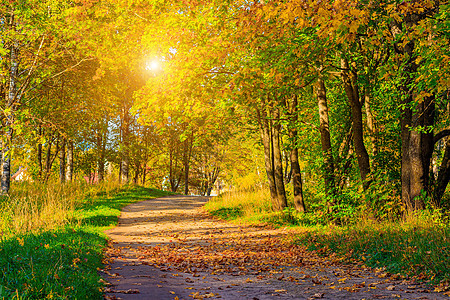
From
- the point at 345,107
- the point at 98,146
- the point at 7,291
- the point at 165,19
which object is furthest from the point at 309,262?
the point at 98,146


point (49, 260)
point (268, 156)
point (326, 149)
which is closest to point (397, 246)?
point (326, 149)

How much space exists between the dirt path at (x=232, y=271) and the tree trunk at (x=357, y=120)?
311 centimetres

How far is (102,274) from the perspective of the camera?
20.9ft

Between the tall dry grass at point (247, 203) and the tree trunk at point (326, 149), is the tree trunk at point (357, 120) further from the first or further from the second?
the tall dry grass at point (247, 203)

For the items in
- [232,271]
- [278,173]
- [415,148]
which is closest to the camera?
[232,271]

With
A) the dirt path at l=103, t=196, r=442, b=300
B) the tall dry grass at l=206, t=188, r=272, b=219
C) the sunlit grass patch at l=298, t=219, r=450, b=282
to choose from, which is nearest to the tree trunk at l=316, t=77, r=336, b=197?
the dirt path at l=103, t=196, r=442, b=300

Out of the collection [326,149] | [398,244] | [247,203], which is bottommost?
[398,244]

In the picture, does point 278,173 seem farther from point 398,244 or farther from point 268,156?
point 398,244

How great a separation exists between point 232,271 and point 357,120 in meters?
6.79

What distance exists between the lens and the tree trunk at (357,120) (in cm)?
1147

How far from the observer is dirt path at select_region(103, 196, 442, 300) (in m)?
5.64

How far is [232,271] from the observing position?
24.7ft

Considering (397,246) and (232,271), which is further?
(232,271)

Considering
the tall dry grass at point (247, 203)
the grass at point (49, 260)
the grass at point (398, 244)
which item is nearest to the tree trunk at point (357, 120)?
the grass at point (398, 244)
